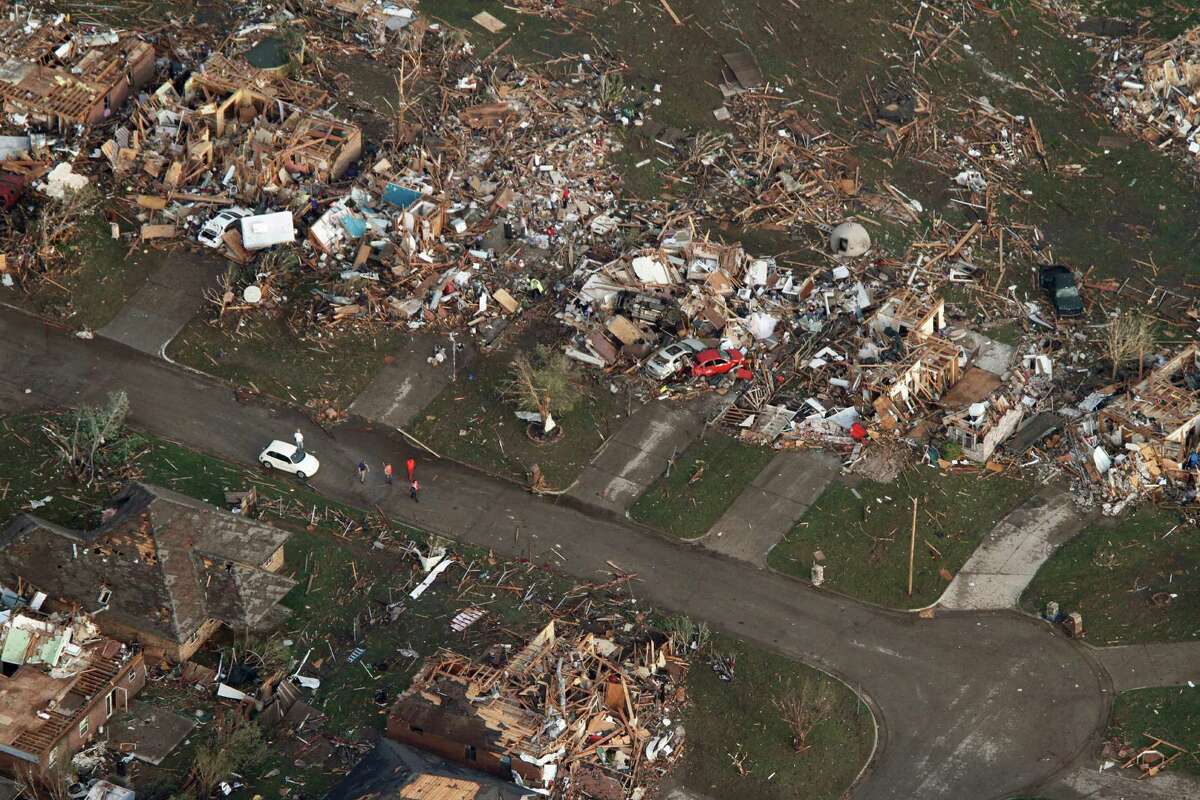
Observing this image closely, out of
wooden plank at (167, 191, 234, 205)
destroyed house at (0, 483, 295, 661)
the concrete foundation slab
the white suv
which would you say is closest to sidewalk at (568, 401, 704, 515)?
the white suv

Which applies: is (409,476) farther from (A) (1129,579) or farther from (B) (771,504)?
(A) (1129,579)

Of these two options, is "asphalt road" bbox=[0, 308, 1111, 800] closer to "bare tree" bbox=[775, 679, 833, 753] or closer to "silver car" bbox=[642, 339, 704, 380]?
"bare tree" bbox=[775, 679, 833, 753]

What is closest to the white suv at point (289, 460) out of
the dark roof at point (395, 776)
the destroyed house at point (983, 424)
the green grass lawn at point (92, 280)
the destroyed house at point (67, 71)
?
the green grass lawn at point (92, 280)

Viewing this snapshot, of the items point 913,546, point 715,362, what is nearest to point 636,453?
point 715,362

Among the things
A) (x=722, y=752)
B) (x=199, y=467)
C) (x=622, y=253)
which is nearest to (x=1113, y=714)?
(x=722, y=752)

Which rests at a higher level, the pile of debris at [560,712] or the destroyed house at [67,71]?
the destroyed house at [67,71]

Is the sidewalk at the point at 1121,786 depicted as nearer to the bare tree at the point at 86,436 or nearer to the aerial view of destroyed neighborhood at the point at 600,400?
the aerial view of destroyed neighborhood at the point at 600,400
